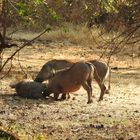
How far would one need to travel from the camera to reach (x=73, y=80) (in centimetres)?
1309

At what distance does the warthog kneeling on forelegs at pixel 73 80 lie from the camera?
1288 centimetres

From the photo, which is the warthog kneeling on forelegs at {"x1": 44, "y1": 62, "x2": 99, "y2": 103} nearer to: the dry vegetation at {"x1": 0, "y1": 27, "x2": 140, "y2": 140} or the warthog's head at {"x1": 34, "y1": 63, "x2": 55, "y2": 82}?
the dry vegetation at {"x1": 0, "y1": 27, "x2": 140, "y2": 140}

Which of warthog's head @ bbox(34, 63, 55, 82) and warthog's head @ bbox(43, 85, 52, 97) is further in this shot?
warthog's head @ bbox(34, 63, 55, 82)

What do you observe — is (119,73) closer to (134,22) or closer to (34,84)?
(34,84)

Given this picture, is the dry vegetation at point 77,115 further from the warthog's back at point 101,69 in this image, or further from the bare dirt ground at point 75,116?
the warthog's back at point 101,69

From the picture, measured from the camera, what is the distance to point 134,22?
9.62 m

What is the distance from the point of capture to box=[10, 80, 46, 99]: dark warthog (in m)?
13.0

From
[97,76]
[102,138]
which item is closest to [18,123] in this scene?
[102,138]

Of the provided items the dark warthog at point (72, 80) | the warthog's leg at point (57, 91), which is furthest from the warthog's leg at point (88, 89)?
the warthog's leg at point (57, 91)

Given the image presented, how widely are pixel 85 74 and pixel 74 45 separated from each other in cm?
1387

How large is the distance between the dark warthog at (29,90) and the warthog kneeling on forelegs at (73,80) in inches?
9.9

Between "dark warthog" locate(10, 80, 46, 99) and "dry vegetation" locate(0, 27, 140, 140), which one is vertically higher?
"dark warthog" locate(10, 80, 46, 99)

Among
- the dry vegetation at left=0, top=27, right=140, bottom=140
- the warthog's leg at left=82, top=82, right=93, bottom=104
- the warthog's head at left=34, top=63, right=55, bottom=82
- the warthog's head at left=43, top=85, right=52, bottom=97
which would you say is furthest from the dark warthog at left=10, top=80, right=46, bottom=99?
the warthog's head at left=34, top=63, right=55, bottom=82

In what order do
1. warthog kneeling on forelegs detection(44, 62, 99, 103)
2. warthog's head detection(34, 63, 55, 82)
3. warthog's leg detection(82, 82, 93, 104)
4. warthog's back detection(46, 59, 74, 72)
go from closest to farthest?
warthog's leg detection(82, 82, 93, 104), warthog kneeling on forelegs detection(44, 62, 99, 103), warthog's head detection(34, 63, 55, 82), warthog's back detection(46, 59, 74, 72)
